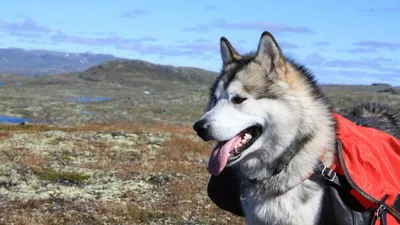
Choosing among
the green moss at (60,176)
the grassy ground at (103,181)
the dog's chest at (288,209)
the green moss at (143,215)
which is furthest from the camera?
the green moss at (60,176)

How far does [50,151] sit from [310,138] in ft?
55.1

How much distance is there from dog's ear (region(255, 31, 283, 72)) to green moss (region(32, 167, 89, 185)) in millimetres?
10824

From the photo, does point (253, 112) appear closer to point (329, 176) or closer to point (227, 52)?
point (329, 176)

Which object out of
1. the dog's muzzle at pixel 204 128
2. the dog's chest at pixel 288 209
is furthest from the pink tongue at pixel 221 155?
the dog's chest at pixel 288 209

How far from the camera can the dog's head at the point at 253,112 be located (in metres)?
6.17

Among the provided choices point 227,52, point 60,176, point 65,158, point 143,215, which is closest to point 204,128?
point 227,52

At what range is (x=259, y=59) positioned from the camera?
6785 mm

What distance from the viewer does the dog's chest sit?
20.0ft

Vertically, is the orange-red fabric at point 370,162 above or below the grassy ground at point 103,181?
above

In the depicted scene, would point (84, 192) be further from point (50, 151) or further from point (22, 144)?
point (22, 144)

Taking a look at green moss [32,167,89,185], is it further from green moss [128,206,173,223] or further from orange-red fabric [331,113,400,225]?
orange-red fabric [331,113,400,225]

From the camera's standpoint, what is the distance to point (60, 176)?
16547mm

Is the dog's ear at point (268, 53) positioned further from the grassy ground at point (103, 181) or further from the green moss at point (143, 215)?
the green moss at point (143, 215)

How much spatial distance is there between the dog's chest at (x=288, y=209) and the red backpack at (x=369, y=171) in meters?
0.43
